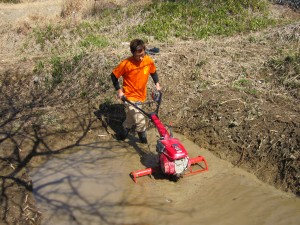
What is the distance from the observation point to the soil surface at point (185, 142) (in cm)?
478

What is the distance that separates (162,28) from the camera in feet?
34.1

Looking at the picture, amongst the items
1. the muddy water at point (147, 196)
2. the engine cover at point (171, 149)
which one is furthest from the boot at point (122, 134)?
the engine cover at point (171, 149)

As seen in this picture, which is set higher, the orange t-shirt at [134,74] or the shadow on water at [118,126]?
the orange t-shirt at [134,74]

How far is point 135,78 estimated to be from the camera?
5734mm

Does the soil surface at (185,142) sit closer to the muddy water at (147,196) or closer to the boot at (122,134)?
the muddy water at (147,196)

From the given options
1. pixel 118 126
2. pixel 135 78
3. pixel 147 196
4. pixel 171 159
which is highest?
pixel 135 78

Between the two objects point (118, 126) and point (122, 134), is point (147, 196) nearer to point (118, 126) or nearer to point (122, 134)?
point (122, 134)

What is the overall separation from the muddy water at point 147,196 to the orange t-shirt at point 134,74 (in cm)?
107

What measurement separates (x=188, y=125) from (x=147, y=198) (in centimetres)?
204

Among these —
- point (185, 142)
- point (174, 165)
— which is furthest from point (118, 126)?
point (174, 165)

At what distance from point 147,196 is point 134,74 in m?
1.88

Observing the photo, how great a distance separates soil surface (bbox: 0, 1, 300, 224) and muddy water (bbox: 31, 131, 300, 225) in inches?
0.6

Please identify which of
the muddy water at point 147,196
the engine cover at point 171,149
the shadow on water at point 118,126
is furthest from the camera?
the shadow on water at point 118,126

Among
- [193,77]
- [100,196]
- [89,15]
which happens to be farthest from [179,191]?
[89,15]
